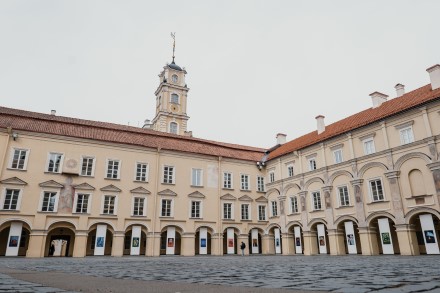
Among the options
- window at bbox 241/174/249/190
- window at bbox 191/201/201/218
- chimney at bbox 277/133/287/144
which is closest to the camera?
window at bbox 191/201/201/218

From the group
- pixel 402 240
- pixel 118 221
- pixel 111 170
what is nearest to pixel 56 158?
pixel 111 170

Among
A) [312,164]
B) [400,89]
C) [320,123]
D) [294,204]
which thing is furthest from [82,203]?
[400,89]

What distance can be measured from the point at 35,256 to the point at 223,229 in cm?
1712

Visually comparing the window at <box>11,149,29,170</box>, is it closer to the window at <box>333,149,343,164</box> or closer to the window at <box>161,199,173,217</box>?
the window at <box>161,199,173,217</box>

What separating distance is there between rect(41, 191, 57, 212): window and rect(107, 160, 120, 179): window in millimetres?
4844

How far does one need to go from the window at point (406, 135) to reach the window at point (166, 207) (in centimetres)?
2113

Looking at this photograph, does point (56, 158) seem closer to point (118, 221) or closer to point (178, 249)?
point (118, 221)

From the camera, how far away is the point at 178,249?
33188mm

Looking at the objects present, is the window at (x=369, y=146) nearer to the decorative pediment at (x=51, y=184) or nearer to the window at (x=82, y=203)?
the window at (x=82, y=203)

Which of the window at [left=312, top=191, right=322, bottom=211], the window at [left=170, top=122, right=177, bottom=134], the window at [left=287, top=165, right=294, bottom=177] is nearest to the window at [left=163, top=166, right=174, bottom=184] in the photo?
the window at [left=287, top=165, right=294, bottom=177]

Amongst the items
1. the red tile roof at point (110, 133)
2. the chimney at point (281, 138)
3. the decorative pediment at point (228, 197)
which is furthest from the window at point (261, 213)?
the chimney at point (281, 138)

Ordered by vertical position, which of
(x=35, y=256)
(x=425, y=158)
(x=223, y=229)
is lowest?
(x=35, y=256)

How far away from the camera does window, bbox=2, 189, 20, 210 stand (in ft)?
82.2

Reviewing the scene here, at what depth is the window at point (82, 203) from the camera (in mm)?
27500
